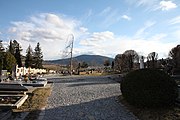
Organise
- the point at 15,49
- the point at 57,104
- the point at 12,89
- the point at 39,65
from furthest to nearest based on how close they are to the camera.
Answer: the point at 39,65 → the point at 15,49 → the point at 12,89 → the point at 57,104

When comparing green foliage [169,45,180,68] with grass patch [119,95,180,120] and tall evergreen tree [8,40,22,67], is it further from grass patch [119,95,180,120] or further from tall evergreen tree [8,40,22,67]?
tall evergreen tree [8,40,22,67]

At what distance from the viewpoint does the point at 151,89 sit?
1108 centimetres

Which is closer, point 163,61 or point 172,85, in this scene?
point 172,85

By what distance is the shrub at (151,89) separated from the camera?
10922 millimetres

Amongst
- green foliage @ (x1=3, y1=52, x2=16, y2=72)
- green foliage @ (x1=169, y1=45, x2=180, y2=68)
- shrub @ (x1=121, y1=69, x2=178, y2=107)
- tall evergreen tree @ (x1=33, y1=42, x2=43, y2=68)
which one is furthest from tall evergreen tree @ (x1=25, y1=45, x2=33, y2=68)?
shrub @ (x1=121, y1=69, x2=178, y2=107)

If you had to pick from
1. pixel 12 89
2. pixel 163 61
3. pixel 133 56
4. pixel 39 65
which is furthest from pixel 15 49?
pixel 12 89

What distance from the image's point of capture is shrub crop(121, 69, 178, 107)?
430 inches

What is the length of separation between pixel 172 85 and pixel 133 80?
5.18 feet

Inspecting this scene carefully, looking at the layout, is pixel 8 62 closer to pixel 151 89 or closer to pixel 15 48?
pixel 15 48

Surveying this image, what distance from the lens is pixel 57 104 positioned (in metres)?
14.2

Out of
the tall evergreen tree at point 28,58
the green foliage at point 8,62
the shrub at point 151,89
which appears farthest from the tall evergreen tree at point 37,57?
the shrub at point 151,89

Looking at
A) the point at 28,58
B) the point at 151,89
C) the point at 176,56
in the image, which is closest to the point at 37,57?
the point at 28,58

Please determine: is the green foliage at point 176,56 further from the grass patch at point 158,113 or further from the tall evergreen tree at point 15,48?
the tall evergreen tree at point 15,48

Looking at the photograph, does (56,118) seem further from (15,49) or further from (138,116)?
(15,49)
